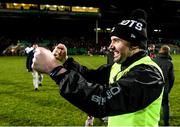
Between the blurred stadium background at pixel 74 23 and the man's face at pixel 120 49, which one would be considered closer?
the man's face at pixel 120 49

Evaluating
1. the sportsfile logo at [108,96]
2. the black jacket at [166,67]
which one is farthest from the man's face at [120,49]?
the black jacket at [166,67]

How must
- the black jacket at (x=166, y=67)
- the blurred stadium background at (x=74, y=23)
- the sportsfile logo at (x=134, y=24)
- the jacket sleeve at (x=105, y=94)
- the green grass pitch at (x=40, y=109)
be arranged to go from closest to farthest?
the jacket sleeve at (x=105, y=94), the sportsfile logo at (x=134, y=24), the black jacket at (x=166, y=67), the green grass pitch at (x=40, y=109), the blurred stadium background at (x=74, y=23)

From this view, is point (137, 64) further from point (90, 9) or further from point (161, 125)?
point (90, 9)

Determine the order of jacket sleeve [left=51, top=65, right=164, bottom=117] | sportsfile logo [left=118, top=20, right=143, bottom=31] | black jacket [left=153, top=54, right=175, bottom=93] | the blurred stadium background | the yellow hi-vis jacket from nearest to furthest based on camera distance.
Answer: jacket sleeve [left=51, top=65, right=164, bottom=117] → the yellow hi-vis jacket → sportsfile logo [left=118, top=20, right=143, bottom=31] → black jacket [left=153, top=54, right=175, bottom=93] → the blurred stadium background

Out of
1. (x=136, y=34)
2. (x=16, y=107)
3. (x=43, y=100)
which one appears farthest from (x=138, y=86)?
(x=43, y=100)

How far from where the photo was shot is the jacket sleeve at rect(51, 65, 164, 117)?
98.6 inches

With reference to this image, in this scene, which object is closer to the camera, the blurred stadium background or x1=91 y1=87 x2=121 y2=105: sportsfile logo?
x1=91 y1=87 x2=121 y2=105: sportsfile logo

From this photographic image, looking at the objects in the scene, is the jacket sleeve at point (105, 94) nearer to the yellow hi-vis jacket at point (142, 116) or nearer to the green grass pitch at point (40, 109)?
the yellow hi-vis jacket at point (142, 116)

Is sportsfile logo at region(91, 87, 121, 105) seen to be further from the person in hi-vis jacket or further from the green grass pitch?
the green grass pitch

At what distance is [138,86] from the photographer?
2.60 m

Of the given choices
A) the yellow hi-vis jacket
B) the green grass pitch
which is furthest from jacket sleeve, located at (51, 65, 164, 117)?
the green grass pitch

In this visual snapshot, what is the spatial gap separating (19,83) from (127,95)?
18.7m

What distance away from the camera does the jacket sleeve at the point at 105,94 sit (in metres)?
2.50

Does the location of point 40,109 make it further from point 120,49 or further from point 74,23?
point 74,23
